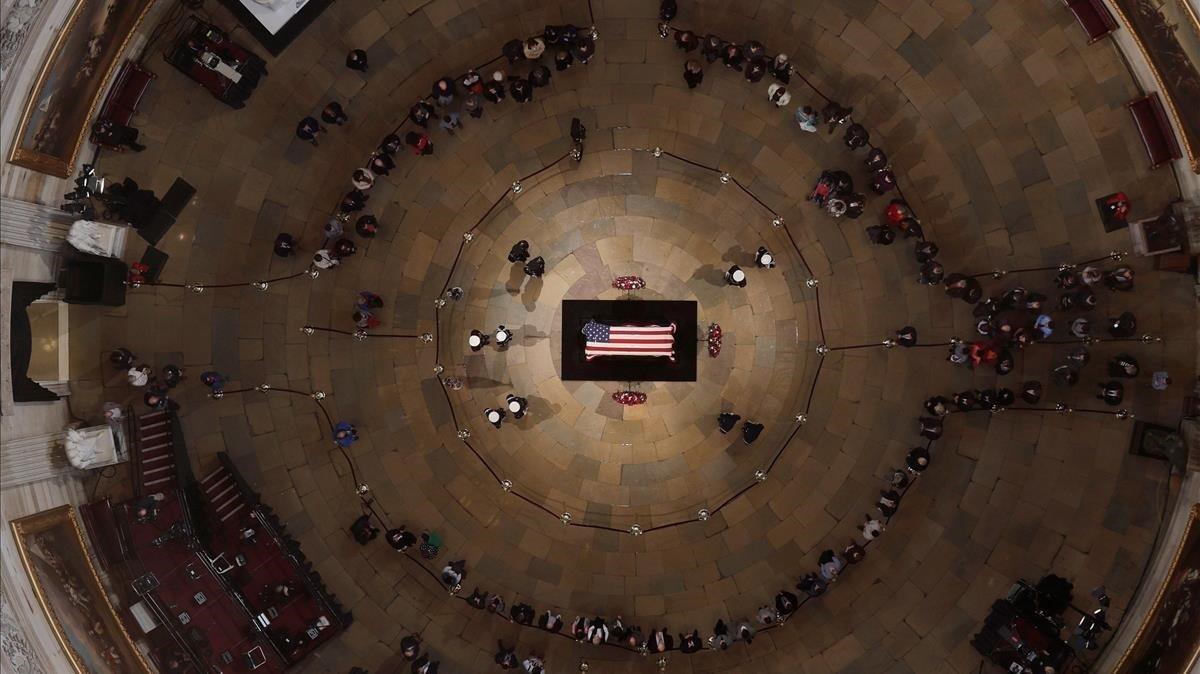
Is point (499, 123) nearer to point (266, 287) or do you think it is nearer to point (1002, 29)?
point (266, 287)

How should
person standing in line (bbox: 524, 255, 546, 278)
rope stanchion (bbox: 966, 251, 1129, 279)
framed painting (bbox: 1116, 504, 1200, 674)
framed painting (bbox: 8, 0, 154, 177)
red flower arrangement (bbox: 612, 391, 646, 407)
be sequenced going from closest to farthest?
framed painting (bbox: 8, 0, 154, 177) → framed painting (bbox: 1116, 504, 1200, 674) → rope stanchion (bbox: 966, 251, 1129, 279) → person standing in line (bbox: 524, 255, 546, 278) → red flower arrangement (bbox: 612, 391, 646, 407)

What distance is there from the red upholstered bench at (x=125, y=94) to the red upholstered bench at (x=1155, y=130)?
2481cm

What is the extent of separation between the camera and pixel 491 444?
18375mm

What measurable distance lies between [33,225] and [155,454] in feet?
19.6

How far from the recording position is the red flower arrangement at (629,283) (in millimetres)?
18156

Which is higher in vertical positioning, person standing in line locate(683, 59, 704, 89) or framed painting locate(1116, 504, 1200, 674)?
person standing in line locate(683, 59, 704, 89)

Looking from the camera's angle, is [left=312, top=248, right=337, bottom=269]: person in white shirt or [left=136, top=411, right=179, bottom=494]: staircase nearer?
[left=136, top=411, right=179, bottom=494]: staircase

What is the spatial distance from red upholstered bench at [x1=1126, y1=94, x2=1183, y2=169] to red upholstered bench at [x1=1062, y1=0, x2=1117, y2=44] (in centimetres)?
191

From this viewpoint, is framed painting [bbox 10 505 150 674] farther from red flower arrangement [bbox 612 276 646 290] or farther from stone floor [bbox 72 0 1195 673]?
red flower arrangement [bbox 612 276 646 290]

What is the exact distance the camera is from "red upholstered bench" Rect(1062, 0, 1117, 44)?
16500 mm

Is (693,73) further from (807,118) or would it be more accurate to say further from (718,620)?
(718,620)

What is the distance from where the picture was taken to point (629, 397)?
18.1 m

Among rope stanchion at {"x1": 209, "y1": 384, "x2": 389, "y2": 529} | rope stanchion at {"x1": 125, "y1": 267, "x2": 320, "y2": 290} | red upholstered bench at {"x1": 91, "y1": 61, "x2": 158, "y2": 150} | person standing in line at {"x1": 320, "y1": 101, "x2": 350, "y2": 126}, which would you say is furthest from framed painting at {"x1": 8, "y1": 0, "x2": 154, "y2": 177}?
rope stanchion at {"x1": 209, "y1": 384, "x2": 389, "y2": 529}

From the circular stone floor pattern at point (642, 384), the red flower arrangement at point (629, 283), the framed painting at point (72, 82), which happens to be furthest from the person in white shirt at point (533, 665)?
the framed painting at point (72, 82)
